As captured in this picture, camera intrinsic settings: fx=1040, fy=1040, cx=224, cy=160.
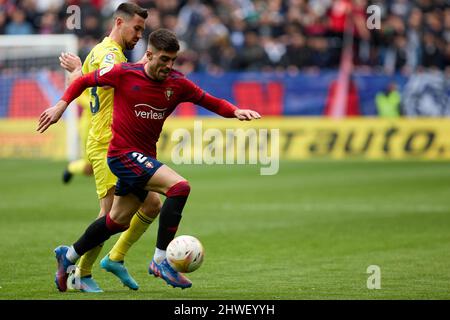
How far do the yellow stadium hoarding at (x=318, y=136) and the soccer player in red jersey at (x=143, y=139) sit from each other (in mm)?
15600

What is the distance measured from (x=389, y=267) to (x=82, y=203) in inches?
311

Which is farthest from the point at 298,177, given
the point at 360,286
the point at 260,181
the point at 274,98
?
the point at 360,286

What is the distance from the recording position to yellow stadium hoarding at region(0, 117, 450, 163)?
82.8 ft

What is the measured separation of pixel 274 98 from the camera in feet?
89.1

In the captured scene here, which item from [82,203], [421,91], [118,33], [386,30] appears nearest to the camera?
[118,33]

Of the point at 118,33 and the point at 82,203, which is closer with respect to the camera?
the point at 118,33

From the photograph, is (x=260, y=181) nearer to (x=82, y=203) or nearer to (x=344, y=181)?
(x=344, y=181)

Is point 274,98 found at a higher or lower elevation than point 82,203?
higher

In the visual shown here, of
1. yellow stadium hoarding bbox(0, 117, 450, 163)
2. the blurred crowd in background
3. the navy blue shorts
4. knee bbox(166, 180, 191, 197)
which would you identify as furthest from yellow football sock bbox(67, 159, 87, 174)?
the blurred crowd in background

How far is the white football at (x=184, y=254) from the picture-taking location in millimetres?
8914

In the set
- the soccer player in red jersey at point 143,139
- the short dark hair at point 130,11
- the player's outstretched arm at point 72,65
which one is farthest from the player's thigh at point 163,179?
the short dark hair at point 130,11

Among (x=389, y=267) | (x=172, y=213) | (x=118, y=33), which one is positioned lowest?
(x=389, y=267)

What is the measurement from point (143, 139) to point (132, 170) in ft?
1.09
